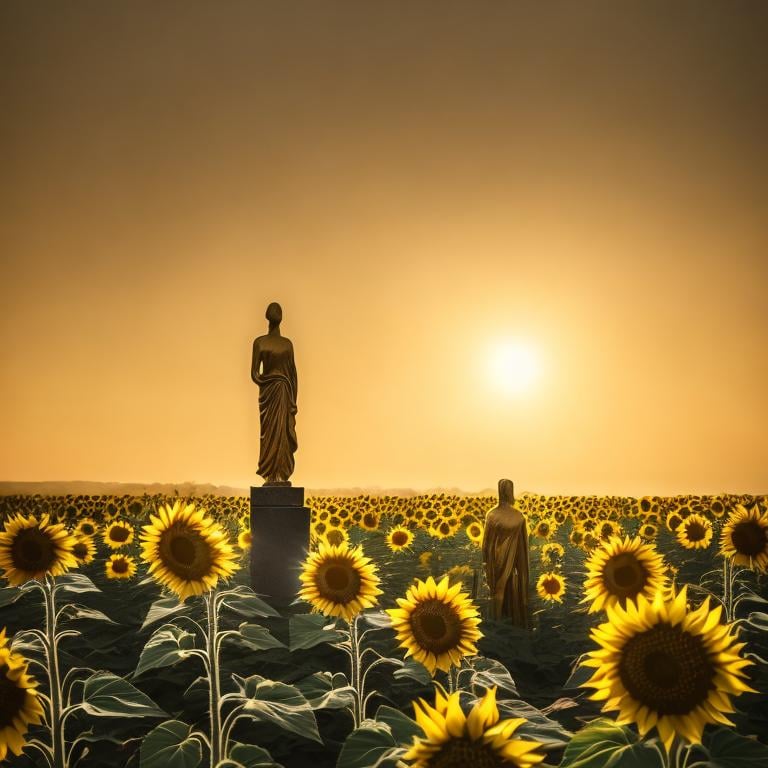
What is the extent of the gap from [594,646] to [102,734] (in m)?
4.52

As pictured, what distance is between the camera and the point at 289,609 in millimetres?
8789

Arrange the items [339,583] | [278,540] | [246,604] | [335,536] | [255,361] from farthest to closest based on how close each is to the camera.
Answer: [335,536] < [255,361] < [278,540] < [339,583] < [246,604]

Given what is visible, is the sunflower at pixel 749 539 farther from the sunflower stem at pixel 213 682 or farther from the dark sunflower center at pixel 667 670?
the sunflower stem at pixel 213 682

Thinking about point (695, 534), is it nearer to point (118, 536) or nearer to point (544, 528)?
point (544, 528)

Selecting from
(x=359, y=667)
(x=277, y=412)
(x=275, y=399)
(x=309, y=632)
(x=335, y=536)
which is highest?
(x=275, y=399)

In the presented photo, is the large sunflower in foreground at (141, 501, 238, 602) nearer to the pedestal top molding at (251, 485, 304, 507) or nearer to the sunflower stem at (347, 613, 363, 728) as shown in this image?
the sunflower stem at (347, 613, 363, 728)

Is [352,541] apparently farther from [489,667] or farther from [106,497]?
[489,667]

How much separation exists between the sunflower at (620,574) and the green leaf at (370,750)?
2.00 m

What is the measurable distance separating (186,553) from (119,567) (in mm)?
4839

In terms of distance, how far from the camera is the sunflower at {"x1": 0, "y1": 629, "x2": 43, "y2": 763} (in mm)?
2270

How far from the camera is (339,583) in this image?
14.3 feet

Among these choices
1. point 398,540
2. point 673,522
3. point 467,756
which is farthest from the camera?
point 398,540

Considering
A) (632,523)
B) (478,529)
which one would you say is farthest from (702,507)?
(478,529)

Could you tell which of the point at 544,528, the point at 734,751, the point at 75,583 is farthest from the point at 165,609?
the point at 544,528
